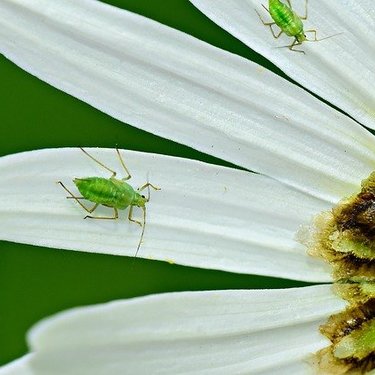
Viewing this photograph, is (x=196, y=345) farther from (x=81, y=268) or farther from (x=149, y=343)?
(x=81, y=268)

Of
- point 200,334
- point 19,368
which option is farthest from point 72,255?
point 19,368

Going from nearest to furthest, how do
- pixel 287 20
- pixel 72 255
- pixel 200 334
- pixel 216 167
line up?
1. pixel 287 20
2. pixel 200 334
3. pixel 216 167
4. pixel 72 255

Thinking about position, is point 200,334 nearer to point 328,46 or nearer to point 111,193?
point 111,193

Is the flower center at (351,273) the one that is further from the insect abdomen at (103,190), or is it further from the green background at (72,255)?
the insect abdomen at (103,190)

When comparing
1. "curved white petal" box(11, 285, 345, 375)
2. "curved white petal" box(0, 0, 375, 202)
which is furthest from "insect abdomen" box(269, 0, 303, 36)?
"curved white petal" box(11, 285, 345, 375)

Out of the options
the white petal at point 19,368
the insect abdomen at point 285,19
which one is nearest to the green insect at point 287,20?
the insect abdomen at point 285,19

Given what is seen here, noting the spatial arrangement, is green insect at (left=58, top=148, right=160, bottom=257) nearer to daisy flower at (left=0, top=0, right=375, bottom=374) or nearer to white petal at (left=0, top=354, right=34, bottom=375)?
daisy flower at (left=0, top=0, right=375, bottom=374)

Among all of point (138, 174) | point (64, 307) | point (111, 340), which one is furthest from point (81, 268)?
point (111, 340)
